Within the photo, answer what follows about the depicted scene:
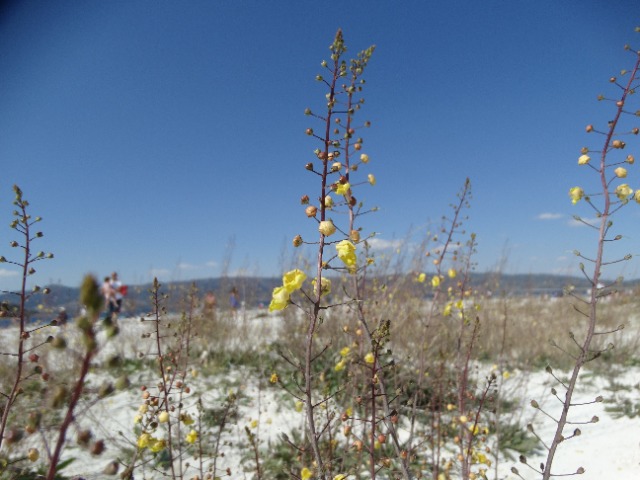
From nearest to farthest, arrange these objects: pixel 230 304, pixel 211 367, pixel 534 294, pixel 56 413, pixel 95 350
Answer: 1. pixel 95 350
2. pixel 56 413
3. pixel 211 367
4. pixel 230 304
5. pixel 534 294

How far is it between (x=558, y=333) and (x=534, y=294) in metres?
2.91

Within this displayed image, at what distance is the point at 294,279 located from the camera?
1453mm

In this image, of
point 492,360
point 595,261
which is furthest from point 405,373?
point 492,360

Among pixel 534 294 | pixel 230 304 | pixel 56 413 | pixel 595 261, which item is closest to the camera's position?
pixel 595 261

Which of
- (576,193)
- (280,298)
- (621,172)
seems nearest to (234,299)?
(280,298)

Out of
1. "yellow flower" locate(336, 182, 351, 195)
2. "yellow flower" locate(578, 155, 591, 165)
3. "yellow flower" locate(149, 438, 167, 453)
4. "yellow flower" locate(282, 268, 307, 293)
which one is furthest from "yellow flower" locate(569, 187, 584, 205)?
"yellow flower" locate(149, 438, 167, 453)

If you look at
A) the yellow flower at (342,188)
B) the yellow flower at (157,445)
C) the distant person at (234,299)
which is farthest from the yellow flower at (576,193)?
the distant person at (234,299)

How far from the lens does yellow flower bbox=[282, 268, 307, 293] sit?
1.42 meters

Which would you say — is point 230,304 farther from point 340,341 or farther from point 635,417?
point 635,417

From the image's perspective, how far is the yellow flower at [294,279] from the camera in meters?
1.42

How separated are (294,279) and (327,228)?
0.25 m

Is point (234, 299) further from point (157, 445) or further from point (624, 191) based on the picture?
point (624, 191)

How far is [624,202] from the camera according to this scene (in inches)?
70.0

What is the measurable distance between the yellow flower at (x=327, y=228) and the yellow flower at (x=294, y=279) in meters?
0.18
